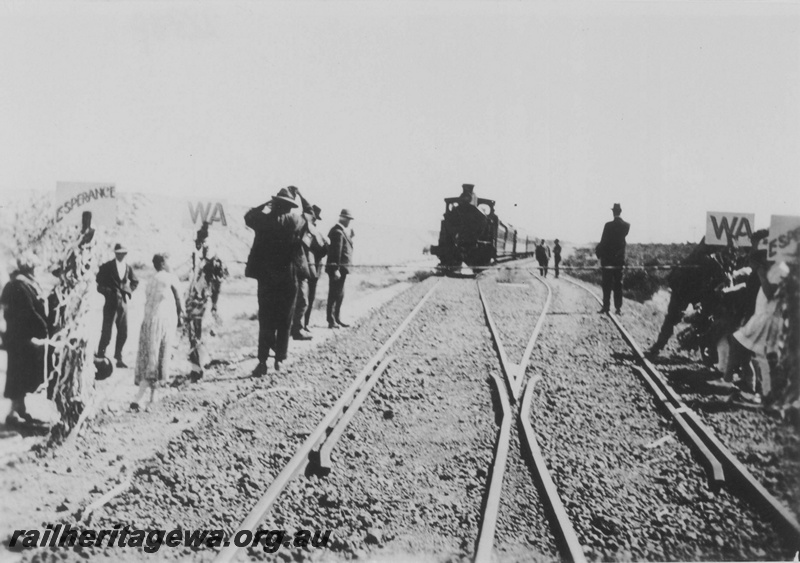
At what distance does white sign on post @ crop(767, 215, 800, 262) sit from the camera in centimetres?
480

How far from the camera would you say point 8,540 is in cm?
407

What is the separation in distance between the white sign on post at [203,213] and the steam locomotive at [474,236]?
2101mm

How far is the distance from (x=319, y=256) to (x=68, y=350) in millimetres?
2689

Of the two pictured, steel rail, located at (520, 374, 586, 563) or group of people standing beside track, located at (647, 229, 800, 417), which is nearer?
steel rail, located at (520, 374, 586, 563)

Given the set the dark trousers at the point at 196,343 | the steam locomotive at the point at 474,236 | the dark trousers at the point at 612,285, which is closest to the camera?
the dark trousers at the point at 196,343

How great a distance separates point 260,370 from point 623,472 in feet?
10.9

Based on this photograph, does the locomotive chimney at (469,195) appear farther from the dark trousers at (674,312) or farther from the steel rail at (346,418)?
the dark trousers at (674,312)

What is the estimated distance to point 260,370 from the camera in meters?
5.70

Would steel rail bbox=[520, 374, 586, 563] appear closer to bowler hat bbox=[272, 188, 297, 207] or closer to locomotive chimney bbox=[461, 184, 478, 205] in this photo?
locomotive chimney bbox=[461, 184, 478, 205]

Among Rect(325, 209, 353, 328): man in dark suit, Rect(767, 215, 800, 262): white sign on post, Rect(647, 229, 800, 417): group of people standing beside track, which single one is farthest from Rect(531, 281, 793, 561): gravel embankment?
Rect(325, 209, 353, 328): man in dark suit

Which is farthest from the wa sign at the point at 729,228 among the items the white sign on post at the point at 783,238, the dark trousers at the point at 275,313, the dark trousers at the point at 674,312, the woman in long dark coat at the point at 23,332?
the woman in long dark coat at the point at 23,332

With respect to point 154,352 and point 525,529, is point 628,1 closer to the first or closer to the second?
point 525,529

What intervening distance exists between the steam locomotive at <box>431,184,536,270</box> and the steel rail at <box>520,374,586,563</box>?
2.23 meters
